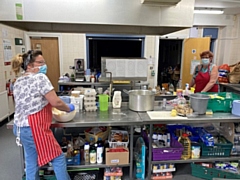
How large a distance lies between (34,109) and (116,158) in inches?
40.1

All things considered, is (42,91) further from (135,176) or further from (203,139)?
(203,139)

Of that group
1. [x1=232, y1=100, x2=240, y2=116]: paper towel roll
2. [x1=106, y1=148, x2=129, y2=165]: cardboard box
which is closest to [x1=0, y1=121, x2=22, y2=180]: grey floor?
[x1=106, y1=148, x2=129, y2=165]: cardboard box

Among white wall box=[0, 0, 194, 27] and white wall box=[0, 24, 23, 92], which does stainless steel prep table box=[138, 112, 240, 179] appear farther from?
white wall box=[0, 24, 23, 92]

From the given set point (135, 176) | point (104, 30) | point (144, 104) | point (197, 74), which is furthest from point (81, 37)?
point (135, 176)

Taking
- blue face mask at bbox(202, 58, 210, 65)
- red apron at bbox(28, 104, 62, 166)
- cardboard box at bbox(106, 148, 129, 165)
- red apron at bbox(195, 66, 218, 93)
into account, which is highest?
blue face mask at bbox(202, 58, 210, 65)

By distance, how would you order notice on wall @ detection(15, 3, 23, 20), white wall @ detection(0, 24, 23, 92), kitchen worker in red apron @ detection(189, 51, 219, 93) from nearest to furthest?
notice on wall @ detection(15, 3, 23, 20), kitchen worker in red apron @ detection(189, 51, 219, 93), white wall @ detection(0, 24, 23, 92)

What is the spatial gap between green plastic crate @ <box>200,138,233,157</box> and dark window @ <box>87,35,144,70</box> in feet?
11.7

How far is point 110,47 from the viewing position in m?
5.75

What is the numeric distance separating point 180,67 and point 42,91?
4711 mm

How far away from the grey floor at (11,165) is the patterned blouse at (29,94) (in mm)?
1159

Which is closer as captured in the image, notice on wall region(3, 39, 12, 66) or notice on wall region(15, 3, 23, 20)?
notice on wall region(15, 3, 23, 20)

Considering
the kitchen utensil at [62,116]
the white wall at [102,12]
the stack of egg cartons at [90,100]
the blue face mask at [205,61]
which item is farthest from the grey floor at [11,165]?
the white wall at [102,12]

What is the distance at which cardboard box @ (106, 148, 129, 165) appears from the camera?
2.11 metres

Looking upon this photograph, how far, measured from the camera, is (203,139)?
7.66 ft
